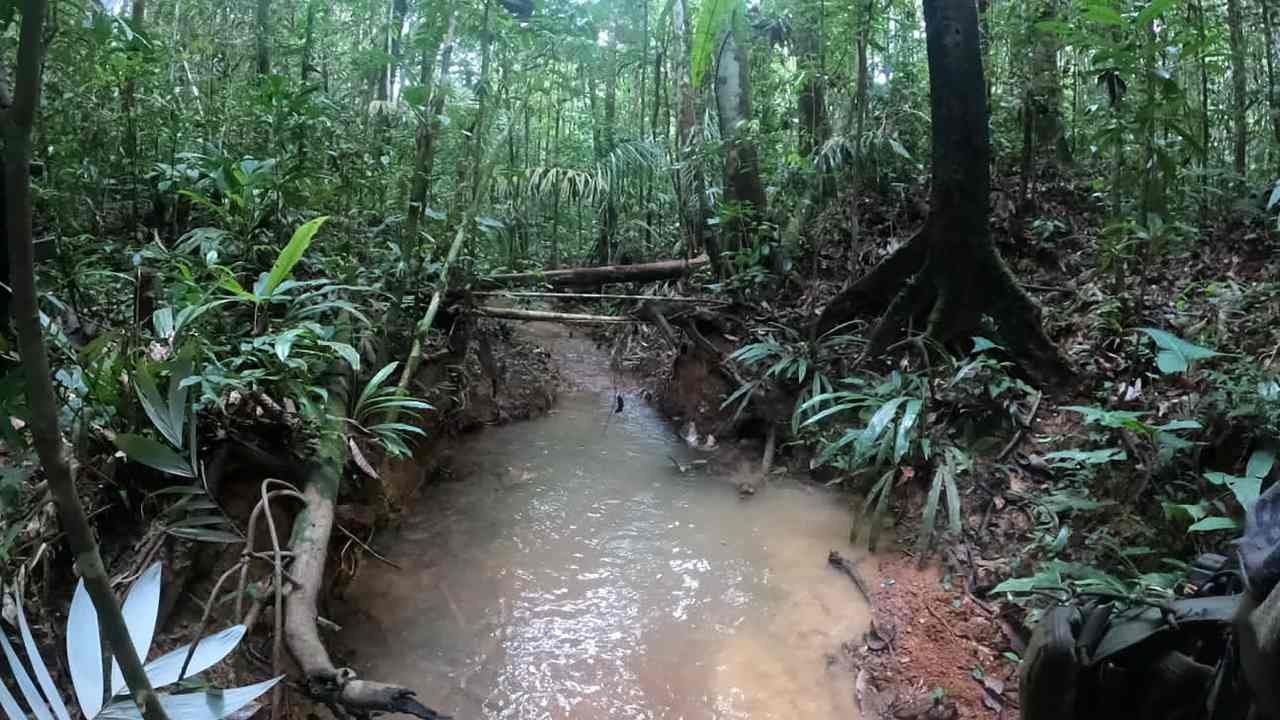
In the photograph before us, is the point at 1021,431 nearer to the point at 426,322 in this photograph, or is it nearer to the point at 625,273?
the point at 426,322

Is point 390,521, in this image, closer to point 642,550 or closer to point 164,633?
point 642,550

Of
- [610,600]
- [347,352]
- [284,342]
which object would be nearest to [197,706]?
[284,342]

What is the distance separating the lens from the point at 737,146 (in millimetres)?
6551

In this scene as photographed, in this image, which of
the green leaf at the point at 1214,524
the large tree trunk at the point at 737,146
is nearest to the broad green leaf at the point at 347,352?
the green leaf at the point at 1214,524

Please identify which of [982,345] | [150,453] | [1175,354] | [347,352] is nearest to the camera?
[150,453]

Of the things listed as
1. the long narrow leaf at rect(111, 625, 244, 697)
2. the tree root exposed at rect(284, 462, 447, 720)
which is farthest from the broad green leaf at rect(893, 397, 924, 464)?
the long narrow leaf at rect(111, 625, 244, 697)

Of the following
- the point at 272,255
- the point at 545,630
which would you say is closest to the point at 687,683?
the point at 545,630

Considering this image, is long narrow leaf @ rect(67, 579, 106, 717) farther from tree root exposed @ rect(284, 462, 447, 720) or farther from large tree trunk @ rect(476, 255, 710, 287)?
large tree trunk @ rect(476, 255, 710, 287)

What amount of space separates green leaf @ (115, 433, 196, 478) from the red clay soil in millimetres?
2377

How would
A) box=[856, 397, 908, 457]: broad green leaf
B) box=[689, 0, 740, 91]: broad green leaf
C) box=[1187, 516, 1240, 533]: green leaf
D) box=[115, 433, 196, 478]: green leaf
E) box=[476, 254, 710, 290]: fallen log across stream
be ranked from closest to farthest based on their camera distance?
box=[115, 433, 196, 478]: green leaf, box=[1187, 516, 1240, 533]: green leaf, box=[856, 397, 908, 457]: broad green leaf, box=[689, 0, 740, 91]: broad green leaf, box=[476, 254, 710, 290]: fallen log across stream

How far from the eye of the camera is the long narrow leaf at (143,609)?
3.98 feet

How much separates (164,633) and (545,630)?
139 cm

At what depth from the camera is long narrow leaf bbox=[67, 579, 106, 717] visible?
1.02m

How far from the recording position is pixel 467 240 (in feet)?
17.7
